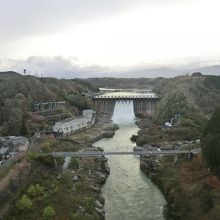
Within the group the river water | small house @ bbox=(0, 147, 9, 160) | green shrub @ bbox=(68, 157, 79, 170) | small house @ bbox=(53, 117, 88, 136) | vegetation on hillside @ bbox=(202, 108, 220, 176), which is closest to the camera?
the river water

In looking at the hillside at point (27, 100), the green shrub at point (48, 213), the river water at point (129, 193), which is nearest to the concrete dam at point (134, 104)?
the hillside at point (27, 100)

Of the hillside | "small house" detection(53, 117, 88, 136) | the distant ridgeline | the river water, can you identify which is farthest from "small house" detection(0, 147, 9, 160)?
the distant ridgeline

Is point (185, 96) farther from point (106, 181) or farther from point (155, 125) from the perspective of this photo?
point (106, 181)

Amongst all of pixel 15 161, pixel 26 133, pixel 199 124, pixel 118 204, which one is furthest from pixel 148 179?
pixel 26 133

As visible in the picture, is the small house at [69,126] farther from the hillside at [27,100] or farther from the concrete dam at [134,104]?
the concrete dam at [134,104]

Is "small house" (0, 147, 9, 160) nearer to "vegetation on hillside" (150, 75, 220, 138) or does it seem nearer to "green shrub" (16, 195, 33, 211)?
"green shrub" (16, 195, 33, 211)


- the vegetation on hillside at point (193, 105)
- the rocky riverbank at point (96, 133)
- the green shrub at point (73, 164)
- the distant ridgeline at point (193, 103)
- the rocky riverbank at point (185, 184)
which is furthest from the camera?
the distant ridgeline at point (193, 103)

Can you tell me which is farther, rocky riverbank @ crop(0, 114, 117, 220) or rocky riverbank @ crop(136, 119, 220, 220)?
rocky riverbank @ crop(136, 119, 220, 220)

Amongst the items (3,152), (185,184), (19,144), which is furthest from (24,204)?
(19,144)
